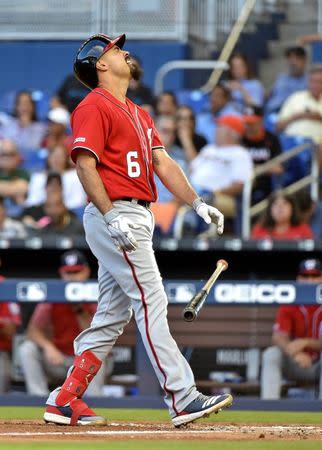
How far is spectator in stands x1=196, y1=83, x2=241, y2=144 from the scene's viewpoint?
41.1 feet

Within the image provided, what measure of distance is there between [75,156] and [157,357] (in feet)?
3.25

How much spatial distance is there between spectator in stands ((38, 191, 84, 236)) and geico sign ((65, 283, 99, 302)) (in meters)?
2.63

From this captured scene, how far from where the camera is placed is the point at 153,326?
5398mm

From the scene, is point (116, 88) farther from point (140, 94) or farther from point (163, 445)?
point (140, 94)

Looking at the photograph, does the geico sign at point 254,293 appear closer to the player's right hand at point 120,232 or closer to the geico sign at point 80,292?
the geico sign at point 80,292

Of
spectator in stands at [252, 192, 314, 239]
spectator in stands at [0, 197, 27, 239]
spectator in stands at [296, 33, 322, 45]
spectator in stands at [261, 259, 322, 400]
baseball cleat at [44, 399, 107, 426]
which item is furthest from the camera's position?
spectator in stands at [296, 33, 322, 45]

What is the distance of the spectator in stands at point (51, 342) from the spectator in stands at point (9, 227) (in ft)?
8.81

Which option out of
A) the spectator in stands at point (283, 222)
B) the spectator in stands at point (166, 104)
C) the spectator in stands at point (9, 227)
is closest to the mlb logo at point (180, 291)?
the spectator in stands at point (283, 222)

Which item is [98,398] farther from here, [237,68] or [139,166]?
[237,68]

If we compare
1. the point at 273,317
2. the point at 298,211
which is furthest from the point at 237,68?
the point at 273,317

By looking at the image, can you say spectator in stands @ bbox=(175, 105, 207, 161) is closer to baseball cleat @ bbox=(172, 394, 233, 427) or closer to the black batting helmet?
the black batting helmet

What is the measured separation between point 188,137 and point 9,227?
6.87 ft

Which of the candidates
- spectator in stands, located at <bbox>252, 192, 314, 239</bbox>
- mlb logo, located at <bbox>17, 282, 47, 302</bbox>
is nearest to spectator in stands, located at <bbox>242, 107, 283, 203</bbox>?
spectator in stands, located at <bbox>252, 192, 314, 239</bbox>

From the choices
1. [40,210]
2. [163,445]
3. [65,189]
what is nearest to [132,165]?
[163,445]
